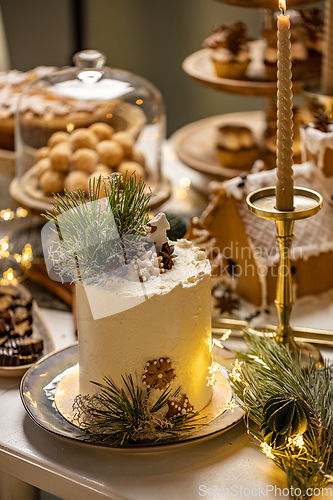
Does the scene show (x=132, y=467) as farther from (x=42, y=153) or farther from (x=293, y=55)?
(x=293, y=55)

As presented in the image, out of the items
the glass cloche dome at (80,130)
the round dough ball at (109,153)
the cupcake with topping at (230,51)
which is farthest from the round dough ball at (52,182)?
the cupcake with topping at (230,51)

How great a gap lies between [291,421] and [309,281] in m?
0.50

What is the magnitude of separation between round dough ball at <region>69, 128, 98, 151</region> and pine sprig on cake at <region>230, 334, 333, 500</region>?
2.34 feet

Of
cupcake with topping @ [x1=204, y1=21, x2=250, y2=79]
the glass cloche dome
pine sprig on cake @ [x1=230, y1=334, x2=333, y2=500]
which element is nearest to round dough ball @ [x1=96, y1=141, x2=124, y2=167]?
the glass cloche dome

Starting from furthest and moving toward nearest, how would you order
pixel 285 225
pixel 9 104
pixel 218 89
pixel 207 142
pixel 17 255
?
pixel 207 142, pixel 9 104, pixel 218 89, pixel 17 255, pixel 285 225

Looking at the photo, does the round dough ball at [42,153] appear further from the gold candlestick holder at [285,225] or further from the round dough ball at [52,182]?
the gold candlestick holder at [285,225]

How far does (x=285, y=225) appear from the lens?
0.79 m

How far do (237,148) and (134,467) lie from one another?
101 cm

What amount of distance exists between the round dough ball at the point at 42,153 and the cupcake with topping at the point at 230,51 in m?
0.50

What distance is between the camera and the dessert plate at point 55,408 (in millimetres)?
720

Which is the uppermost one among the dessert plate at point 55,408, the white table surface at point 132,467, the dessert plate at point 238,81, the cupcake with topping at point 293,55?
the cupcake with topping at point 293,55

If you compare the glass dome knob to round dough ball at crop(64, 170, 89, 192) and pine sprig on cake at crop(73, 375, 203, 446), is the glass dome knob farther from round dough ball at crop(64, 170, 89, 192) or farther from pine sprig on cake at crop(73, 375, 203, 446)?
pine sprig on cake at crop(73, 375, 203, 446)

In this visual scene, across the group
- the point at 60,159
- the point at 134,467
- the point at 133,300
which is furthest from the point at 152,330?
the point at 60,159

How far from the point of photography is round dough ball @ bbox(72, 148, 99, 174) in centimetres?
130
